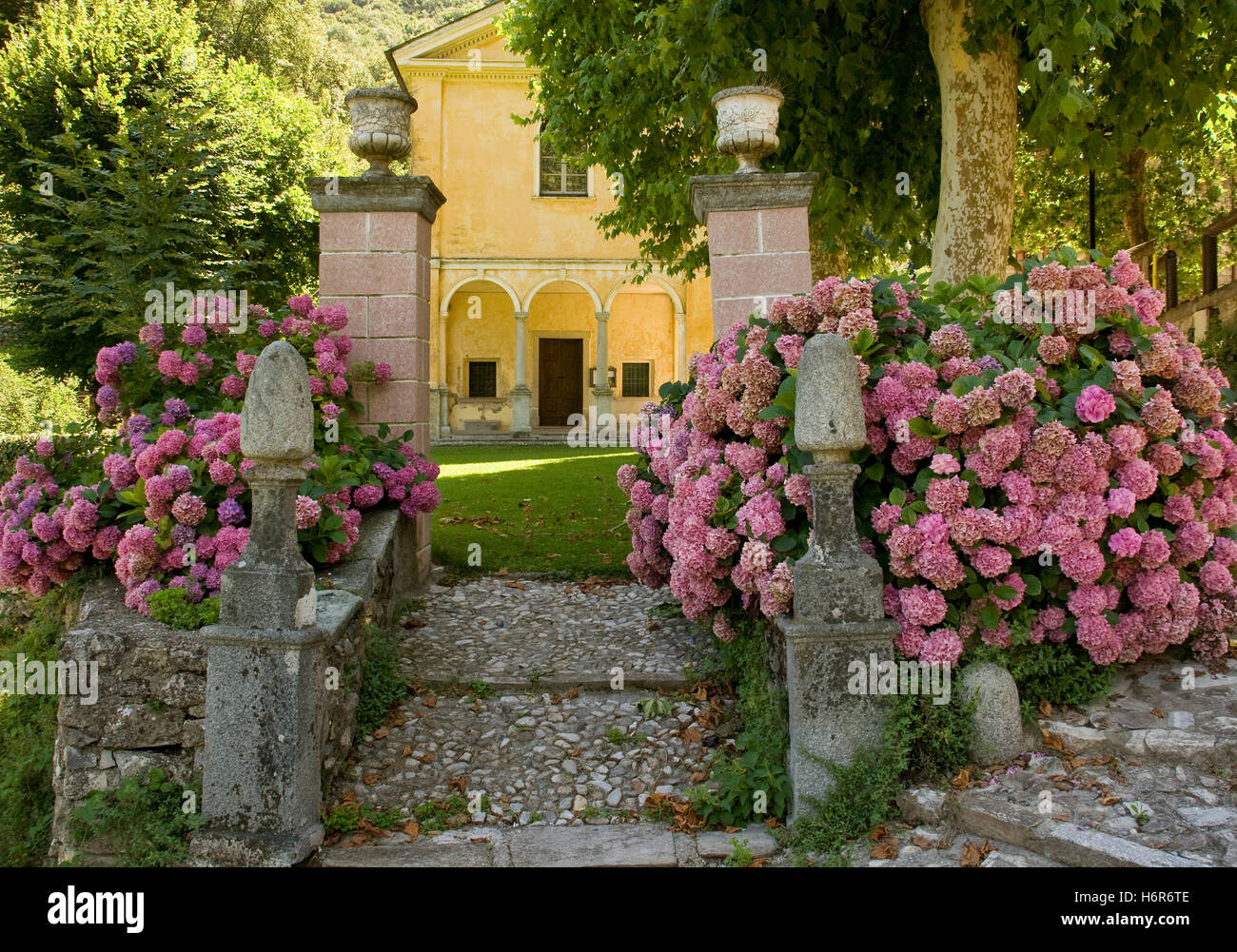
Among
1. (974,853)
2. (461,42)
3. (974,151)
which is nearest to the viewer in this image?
(974,853)

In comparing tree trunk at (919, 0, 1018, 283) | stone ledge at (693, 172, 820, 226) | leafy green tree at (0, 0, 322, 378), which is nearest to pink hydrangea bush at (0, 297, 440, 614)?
stone ledge at (693, 172, 820, 226)

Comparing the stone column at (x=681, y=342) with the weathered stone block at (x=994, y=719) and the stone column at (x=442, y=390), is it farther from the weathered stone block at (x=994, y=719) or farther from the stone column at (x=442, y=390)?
the weathered stone block at (x=994, y=719)

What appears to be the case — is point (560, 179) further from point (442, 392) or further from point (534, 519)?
point (534, 519)

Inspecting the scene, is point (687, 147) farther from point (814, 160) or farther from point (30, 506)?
point (30, 506)

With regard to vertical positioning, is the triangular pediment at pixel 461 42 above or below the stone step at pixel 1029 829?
above

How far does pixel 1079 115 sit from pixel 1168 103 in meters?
1.15

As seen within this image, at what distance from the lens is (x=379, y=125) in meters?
5.93

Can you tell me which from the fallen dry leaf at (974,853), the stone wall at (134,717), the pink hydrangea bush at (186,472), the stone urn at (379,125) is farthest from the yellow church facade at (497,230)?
the fallen dry leaf at (974,853)

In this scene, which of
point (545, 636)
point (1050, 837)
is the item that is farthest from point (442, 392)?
point (1050, 837)

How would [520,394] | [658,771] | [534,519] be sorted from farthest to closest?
[520,394] < [534,519] < [658,771]

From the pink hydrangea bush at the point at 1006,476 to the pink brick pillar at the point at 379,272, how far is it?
261 cm

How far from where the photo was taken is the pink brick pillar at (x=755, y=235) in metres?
5.68

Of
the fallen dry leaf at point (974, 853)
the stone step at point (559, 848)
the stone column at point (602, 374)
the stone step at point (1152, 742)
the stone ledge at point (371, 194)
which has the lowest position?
the stone step at point (559, 848)

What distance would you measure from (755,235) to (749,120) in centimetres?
69
